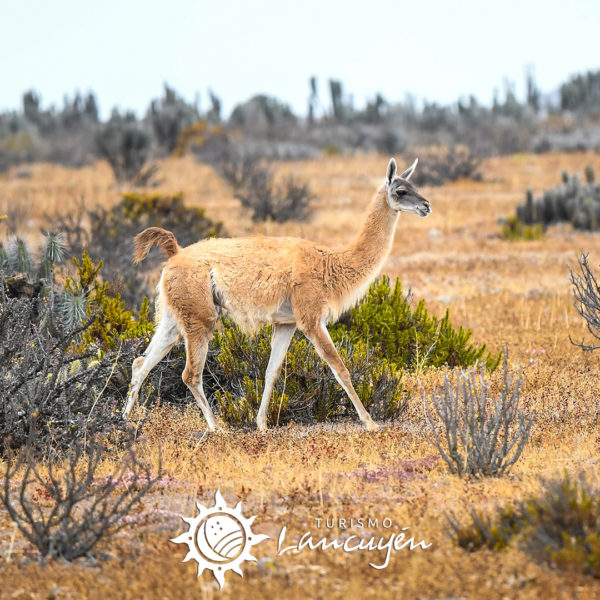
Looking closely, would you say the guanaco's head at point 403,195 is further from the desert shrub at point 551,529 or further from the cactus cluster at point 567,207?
the cactus cluster at point 567,207

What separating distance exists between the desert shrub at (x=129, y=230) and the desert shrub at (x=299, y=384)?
2938mm

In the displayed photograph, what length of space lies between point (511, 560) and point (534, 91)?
240ft

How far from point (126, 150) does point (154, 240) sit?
24349mm

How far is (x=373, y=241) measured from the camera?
7387 millimetres

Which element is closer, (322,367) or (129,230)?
(322,367)

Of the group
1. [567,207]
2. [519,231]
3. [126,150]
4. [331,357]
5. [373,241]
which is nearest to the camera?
[331,357]

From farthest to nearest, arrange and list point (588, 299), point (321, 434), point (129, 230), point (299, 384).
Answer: point (129, 230) < point (588, 299) < point (299, 384) < point (321, 434)

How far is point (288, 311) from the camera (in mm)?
7152

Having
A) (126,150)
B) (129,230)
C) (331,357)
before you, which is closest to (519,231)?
(129,230)

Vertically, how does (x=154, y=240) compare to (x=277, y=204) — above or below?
above

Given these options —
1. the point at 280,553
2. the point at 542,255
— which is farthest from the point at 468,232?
the point at 280,553

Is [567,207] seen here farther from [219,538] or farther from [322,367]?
[219,538]

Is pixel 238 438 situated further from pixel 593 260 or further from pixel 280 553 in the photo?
pixel 593 260

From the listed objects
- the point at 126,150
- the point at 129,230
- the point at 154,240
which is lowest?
the point at 129,230
